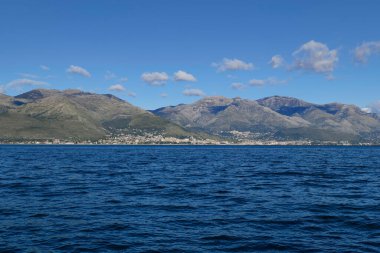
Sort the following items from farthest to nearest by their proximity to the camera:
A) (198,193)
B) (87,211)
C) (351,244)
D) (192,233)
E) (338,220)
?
(198,193) < (87,211) < (338,220) < (192,233) < (351,244)

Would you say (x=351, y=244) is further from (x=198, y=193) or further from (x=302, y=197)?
(x=198, y=193)

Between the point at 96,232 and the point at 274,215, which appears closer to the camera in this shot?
the point at 96,232

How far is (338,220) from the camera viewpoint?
3759 cm

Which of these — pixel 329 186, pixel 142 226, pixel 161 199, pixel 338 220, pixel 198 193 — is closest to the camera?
pixel 142 226

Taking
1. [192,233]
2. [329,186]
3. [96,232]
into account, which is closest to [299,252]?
[192,233]

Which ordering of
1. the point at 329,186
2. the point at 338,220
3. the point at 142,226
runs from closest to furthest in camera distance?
the point at 142,226 → the point at 338,220 → the point at 329,186

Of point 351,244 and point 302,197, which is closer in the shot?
point 351,244

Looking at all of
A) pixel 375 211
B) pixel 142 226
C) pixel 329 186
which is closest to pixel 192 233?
pixel 142 226

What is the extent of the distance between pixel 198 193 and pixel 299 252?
2846 centimetres

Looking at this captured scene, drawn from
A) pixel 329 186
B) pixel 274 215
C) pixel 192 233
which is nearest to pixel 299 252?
pixel 192 233

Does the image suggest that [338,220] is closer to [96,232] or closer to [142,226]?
[142,226]

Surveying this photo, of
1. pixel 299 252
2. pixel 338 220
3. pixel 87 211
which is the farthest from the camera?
pixel 87 211

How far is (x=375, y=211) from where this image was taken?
4206cm

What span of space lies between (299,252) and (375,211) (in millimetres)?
19307
